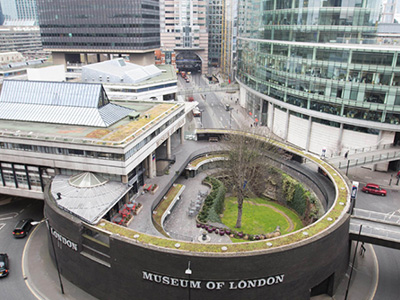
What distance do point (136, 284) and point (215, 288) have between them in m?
7.18

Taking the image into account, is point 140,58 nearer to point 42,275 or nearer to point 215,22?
point 42,275

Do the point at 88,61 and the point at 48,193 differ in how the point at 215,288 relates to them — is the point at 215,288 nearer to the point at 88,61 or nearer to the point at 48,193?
the point at 48,193

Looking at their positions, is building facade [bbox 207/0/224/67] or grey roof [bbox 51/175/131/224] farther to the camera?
building facade [bbox 207/0/224/67]

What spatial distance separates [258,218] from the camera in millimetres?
45062

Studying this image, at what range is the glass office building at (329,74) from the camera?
55.4 meters

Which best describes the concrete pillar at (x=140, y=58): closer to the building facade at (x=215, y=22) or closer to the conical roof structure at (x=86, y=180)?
the conical roof structure at (x=86, y=180)

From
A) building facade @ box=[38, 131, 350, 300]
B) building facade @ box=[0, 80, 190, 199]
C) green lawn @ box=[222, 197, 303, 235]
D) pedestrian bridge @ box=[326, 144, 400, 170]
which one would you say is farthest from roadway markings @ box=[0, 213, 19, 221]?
pedestrian bridge @ box=[326, 144, 400, 170]

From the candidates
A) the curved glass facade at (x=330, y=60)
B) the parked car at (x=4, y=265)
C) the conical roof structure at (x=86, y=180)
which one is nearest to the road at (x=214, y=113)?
the curved glass facade at (x=330, y=60)

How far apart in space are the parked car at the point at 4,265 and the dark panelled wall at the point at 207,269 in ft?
24.8

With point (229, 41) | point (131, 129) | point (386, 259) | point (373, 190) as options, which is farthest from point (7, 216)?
point (229, 41)

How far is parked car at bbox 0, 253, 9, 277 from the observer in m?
34.4

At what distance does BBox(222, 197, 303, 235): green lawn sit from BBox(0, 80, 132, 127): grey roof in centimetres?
2054

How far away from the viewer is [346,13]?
6184 centimetres

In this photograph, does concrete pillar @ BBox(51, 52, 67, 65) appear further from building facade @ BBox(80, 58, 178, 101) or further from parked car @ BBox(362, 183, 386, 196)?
parked car @ BBox(362, 183, 386, 196)
